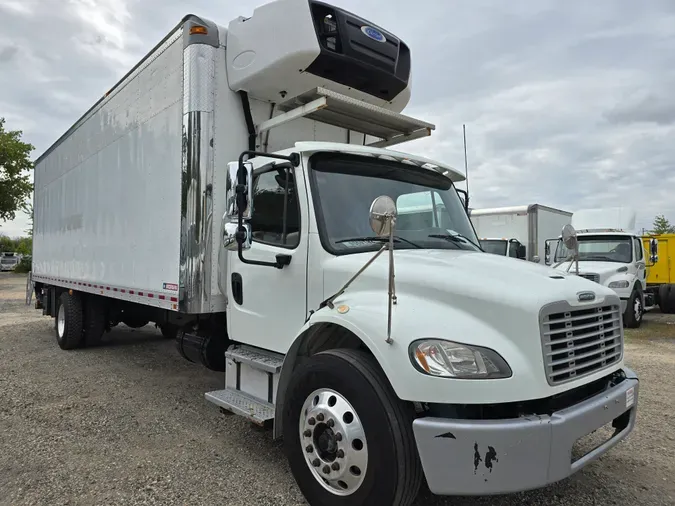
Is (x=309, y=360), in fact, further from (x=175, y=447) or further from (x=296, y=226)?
(x=175, y=447)

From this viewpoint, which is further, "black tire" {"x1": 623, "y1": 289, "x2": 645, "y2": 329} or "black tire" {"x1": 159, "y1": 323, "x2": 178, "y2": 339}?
"black tire" {"x1": 623, "y1": 289, "x2": 645, "y2": 329}

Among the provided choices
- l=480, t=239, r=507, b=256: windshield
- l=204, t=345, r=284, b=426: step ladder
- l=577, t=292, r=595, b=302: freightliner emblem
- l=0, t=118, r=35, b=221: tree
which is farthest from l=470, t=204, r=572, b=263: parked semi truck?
l=0, t=118, r=35, b=221: tree

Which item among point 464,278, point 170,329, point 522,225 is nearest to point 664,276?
point 522,225

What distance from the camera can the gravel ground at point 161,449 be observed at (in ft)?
11.2

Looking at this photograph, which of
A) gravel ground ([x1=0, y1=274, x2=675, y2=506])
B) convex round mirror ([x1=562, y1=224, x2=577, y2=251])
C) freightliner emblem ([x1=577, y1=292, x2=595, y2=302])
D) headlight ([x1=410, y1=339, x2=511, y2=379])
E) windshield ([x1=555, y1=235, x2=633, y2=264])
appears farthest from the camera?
windshield ([x1=555, y1=235, x2=633, y2=264])

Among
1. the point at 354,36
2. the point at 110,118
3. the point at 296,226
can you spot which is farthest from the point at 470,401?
the point at 110,118

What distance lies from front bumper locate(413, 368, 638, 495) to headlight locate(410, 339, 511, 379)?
Answer: 0.75 feet

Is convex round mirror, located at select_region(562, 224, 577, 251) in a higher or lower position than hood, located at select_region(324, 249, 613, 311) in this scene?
higher

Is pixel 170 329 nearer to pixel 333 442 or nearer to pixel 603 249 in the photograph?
pixel 333 442

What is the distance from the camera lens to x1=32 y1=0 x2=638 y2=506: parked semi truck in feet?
8.39

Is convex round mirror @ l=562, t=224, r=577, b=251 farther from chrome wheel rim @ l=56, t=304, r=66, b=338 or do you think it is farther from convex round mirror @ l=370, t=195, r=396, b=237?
chrome wheel rim @ l=56, t=304, r=66, b=338

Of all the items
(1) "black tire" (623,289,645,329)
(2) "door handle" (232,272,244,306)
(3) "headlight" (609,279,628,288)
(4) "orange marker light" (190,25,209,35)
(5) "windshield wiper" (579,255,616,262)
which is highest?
(4) "orange marker light" (190,25,209,35)

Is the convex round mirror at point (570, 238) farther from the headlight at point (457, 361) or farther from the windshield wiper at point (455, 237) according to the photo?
the headlight at point (457, 361)

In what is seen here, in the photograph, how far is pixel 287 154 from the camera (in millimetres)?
3811
